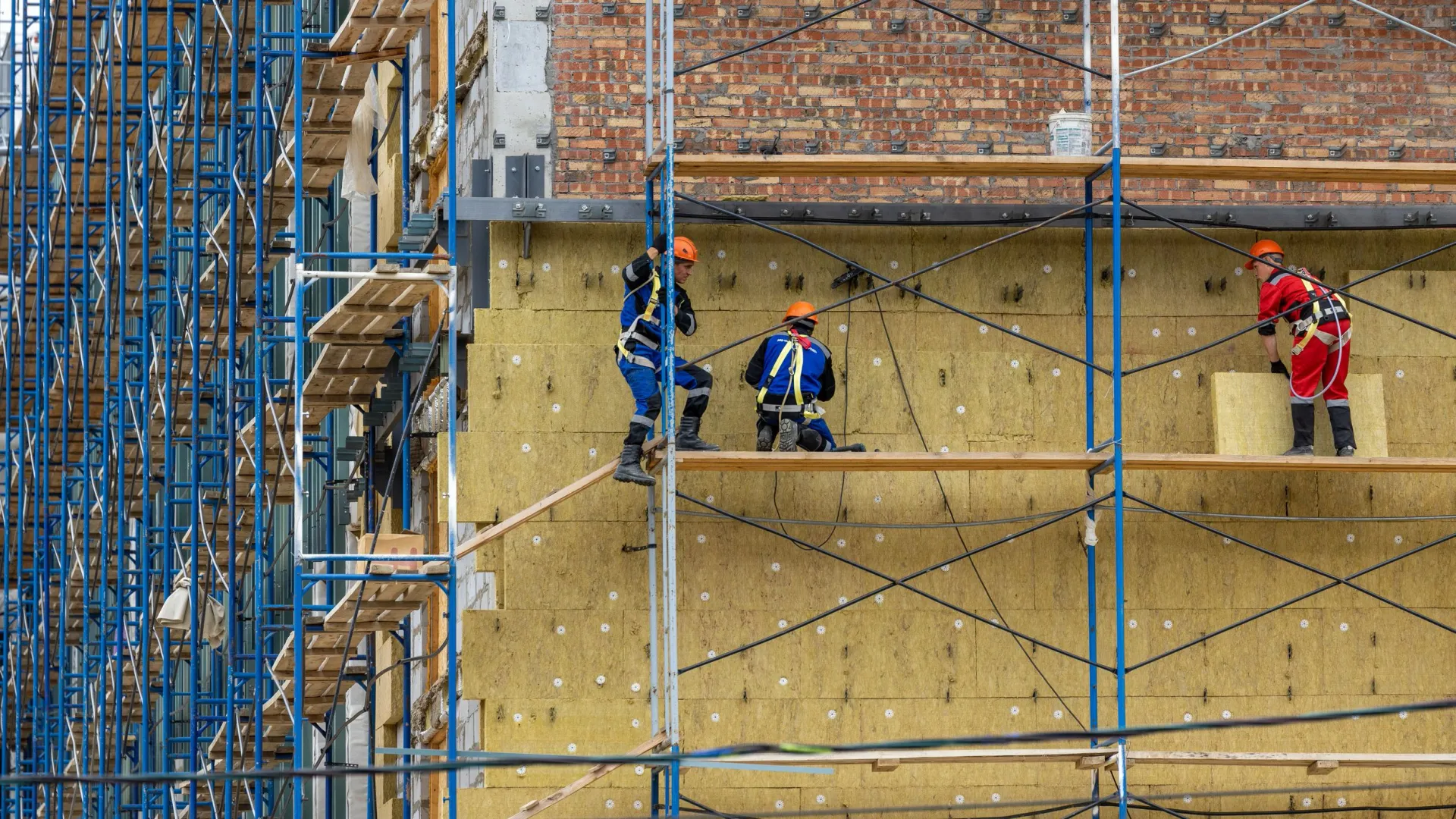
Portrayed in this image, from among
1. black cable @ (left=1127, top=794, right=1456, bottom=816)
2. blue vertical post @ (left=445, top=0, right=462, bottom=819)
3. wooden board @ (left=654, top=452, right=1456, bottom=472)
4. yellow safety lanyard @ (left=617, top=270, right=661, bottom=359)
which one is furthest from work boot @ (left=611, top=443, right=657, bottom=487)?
black cable @ (left=1127, top=794, right=1456, bottom=816)

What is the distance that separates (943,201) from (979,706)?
3.88 meters

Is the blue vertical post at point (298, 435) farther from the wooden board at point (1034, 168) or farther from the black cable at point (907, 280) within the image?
the black cable at point (907, 280)

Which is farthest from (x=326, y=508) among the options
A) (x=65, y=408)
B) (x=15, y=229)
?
(x=15, y=229)

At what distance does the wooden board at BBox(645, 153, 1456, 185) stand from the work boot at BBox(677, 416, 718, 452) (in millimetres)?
1737

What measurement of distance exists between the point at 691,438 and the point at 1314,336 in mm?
4596

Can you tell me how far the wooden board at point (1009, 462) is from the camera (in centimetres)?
1595

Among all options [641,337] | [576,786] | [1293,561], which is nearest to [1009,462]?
[1293,561]

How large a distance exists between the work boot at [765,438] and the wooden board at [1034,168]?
1789mm

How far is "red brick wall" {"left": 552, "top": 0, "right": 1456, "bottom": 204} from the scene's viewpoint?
18516 mm

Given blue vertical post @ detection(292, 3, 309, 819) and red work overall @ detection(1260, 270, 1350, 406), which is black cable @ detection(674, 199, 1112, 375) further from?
blue vertical post @ detection(292, 3, 309, 819)

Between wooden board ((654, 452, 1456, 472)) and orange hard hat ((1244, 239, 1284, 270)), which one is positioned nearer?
wooden board ((654, 452, 1456, 472))

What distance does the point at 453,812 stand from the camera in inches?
653

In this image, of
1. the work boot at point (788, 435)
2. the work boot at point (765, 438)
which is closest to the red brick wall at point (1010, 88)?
the work boot at point (765, 438)

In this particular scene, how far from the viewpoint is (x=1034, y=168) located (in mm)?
16422
